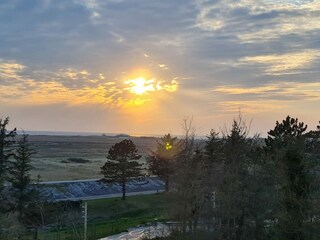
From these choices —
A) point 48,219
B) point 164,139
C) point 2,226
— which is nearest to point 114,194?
point 164,139

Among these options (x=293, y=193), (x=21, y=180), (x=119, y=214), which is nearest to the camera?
(x=293, y=193)

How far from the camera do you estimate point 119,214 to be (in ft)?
169

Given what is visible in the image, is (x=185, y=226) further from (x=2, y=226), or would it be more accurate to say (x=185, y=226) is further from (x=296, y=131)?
(x=296, y=131)

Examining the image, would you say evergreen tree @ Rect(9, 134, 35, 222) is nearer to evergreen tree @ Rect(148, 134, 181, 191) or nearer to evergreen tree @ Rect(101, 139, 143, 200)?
evergreen tree @ Rect(101, 139, 143, 200)

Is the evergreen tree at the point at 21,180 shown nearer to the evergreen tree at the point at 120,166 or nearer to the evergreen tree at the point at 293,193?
the evergreen tree at the point at 120,166

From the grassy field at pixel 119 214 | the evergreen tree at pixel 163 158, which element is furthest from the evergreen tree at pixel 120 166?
the grassy field at pixel 119 214

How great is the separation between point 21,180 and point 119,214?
47.1ft

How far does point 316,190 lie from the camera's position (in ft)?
81.4

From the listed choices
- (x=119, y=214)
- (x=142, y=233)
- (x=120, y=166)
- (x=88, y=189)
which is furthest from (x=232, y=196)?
(x=88, y=189)

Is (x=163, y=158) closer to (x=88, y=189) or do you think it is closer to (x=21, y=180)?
(x=88, y=189)

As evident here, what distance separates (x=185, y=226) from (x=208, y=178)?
4149mm

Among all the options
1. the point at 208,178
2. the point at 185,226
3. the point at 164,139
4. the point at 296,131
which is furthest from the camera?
the point at 164,139

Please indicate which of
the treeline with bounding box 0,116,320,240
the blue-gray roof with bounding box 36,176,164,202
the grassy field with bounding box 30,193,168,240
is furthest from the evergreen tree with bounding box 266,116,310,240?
the blue-gray roof with bounding box 36,176,164,202

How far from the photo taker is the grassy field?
39.8 m
